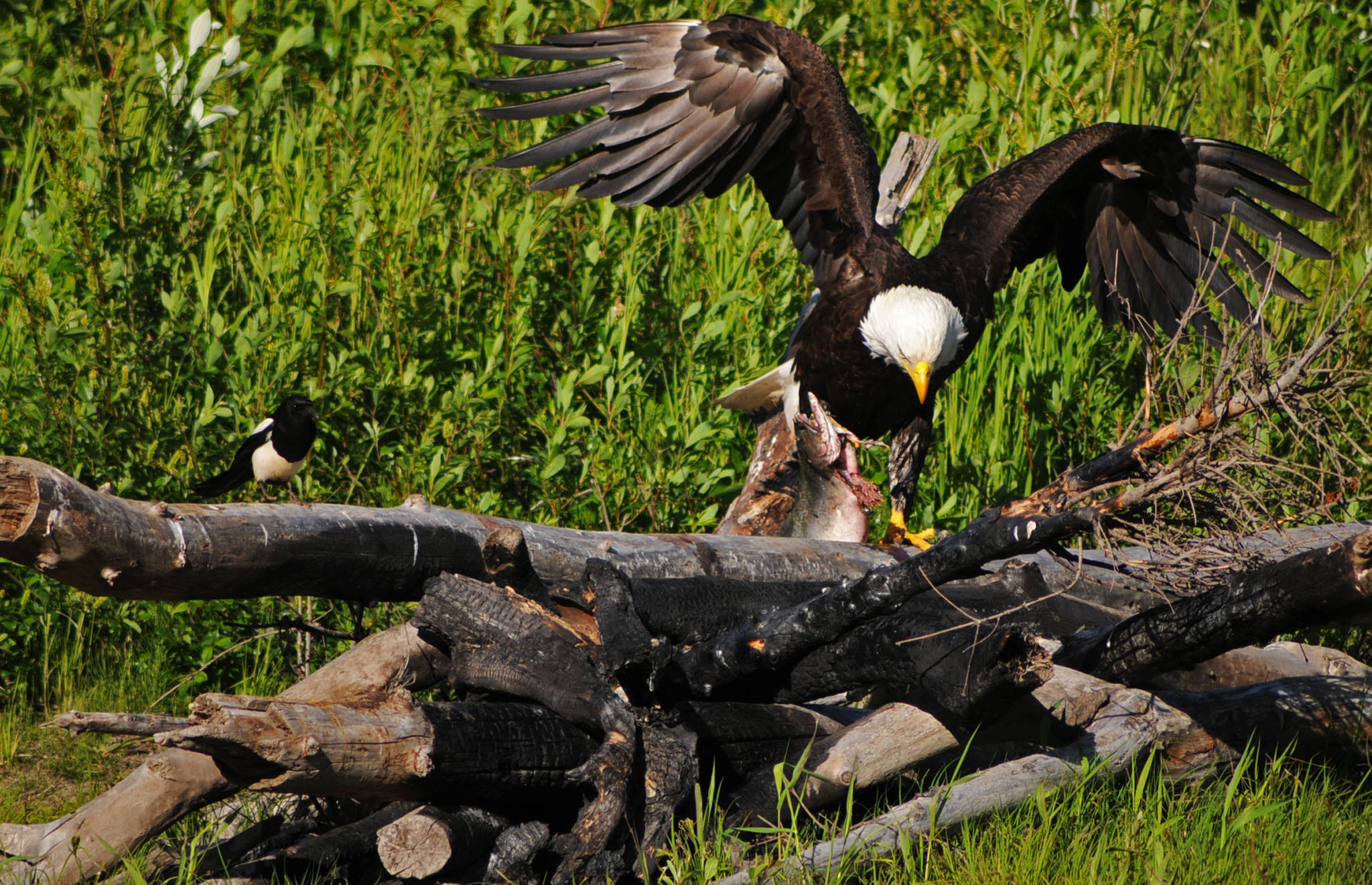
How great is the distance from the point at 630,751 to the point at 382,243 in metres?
2.90

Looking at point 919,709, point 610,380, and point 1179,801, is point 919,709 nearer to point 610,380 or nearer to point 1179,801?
point 1179,801

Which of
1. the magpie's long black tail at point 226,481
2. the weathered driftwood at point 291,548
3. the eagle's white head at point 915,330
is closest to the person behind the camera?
the weathered driftwood at point 291,548

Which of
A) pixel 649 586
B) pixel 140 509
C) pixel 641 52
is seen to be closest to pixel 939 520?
pixel 641 52

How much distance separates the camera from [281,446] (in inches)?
146

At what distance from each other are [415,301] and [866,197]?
72.4 inches

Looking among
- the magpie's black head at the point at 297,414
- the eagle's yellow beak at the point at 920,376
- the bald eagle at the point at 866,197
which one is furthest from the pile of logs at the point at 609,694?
the bald eagle at the point at 866,197

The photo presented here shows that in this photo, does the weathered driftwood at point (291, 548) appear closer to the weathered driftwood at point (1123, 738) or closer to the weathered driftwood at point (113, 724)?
the weathered driftwood at point (113, 724)

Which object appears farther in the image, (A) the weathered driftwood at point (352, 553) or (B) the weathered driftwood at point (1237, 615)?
(B) the weathered driftwood at point (1237, 615)

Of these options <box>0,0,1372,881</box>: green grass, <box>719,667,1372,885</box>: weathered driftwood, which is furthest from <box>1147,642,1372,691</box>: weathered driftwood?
<box>0,0,1372,881</box>: green grass

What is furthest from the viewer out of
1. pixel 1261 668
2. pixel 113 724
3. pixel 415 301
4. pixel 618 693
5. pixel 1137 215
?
pixel 1137 215

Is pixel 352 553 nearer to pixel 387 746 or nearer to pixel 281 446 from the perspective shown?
pixel 387 746

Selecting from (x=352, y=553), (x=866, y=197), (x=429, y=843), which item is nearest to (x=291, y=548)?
(x=352, y=553)

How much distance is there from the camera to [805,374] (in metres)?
4.84

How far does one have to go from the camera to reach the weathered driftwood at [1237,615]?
7.47ft
